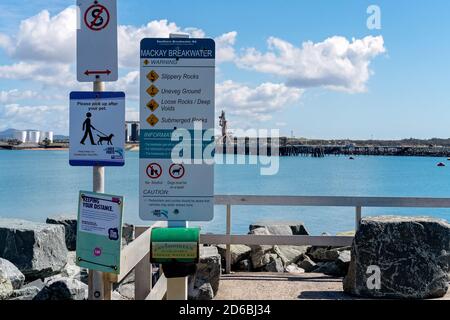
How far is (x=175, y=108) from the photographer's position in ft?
15.3

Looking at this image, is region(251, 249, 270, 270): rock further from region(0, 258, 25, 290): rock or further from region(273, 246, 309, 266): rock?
region(0, 258, 25, 290): rock

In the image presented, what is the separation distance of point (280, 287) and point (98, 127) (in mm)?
4568

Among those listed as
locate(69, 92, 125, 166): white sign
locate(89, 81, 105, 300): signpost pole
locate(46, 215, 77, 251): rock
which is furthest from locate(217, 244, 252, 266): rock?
locate(69, 92, 125, 166): white sign

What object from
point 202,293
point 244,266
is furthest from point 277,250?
point 202,293

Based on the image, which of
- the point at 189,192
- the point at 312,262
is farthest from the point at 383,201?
the point at 189,192

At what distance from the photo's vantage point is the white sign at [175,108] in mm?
4652

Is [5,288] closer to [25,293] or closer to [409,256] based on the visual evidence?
[25,293]

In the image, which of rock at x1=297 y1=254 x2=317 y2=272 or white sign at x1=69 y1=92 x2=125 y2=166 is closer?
white sign at x1=69 y1=92 x2=125 y2=166

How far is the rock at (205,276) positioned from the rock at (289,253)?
2.51 meters

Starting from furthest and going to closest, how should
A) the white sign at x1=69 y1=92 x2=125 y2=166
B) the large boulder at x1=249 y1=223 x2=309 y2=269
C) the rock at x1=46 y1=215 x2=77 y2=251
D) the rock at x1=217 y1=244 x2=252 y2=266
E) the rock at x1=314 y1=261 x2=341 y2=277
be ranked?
the rock at x1=46 y1=215 x2=77 y2=251 → the large boulder at x1=249 y1=223 x2=309 y2=269 → the rock at x1=217 y1=244 x2=252 y2=266 → the rock at x1=314 y1=261 x2=341 y2=277 → the white sign at x1=69 y1=92 x2=125 y2=166

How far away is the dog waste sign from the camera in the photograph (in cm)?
424

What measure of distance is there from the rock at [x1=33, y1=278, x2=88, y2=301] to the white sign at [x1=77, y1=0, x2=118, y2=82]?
11.5 ft
